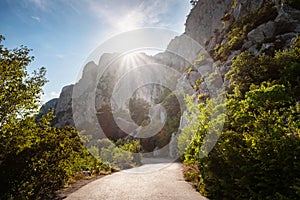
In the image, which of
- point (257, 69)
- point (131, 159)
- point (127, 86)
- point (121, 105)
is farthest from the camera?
point (127, 86)

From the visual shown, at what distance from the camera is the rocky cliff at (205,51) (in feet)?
74.7

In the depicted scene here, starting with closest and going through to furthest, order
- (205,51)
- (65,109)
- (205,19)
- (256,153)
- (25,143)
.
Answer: (256,153)
(25,143)
(205,51)
(205,19)
(65,109)

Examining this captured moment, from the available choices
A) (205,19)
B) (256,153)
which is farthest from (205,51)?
(256,153)

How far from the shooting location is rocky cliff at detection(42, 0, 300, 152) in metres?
22.8

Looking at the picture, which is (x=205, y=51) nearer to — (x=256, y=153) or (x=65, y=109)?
(x=256, y=153)

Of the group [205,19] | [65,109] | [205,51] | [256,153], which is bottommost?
[256,153]

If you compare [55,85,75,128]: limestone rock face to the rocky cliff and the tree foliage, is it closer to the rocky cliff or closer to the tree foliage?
the rocky cliff

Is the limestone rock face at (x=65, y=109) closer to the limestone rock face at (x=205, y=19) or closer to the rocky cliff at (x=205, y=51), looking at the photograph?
the rocky cliff at (x=205, y=51)

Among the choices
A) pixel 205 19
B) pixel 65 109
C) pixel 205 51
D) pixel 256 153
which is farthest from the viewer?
pixel 65 109

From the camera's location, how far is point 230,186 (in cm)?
651

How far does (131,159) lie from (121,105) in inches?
1879

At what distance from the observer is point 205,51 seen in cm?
4184

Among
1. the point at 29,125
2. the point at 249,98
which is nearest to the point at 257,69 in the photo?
the point at 249,98

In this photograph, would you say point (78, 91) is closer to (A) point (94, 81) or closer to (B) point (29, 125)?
(A) point (94, 81)
